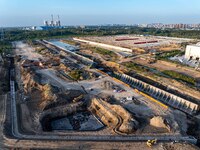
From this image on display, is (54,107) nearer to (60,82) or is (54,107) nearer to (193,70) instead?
(60,82)

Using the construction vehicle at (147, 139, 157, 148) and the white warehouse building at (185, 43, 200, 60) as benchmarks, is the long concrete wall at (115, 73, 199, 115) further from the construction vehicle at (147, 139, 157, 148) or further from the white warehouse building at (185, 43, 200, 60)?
the white warehouse building at (185, 43, 200, 60)

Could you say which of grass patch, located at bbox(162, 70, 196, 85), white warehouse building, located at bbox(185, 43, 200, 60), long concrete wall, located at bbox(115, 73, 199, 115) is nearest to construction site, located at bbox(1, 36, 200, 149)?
long concrete wall, located at bbox(115, 73, 199, 115)

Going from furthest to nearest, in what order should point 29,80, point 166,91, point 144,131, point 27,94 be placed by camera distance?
point 29,80 < point 166,91 < point 27,94 < point 144,131

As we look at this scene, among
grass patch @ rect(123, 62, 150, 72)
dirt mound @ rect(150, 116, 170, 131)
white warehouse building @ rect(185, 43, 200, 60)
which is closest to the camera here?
dirt mound @ rect(150, 116, 170, 131)

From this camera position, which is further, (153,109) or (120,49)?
(120,49)

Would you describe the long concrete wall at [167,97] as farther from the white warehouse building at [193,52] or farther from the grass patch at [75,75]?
the white warehouse building at [193,52]

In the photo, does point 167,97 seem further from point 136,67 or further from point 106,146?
point 106,146

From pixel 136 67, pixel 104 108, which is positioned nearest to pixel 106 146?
pixel 104 108

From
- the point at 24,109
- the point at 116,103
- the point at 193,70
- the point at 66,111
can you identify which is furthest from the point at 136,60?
the point at 24,109
